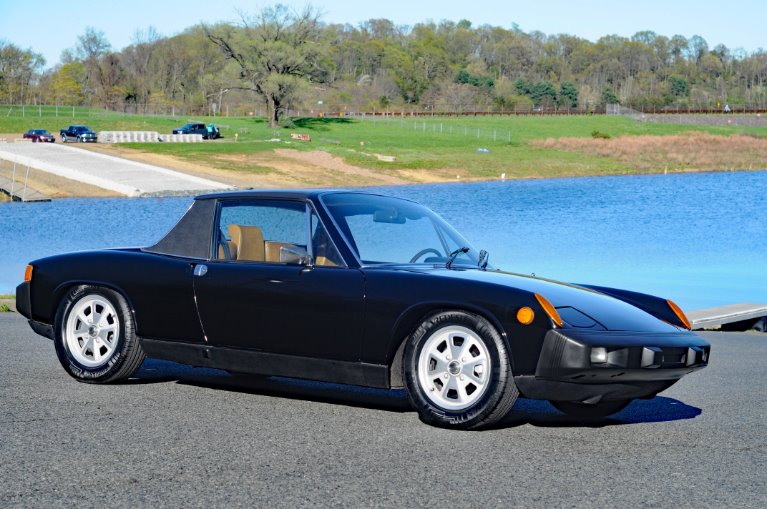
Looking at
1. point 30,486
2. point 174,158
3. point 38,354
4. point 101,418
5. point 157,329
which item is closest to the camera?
point 30,486

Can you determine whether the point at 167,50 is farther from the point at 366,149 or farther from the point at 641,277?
the point at 641,277

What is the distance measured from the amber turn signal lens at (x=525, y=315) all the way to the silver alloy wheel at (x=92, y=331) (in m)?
3.19

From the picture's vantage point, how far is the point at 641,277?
25.7m

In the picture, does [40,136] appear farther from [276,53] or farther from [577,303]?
[577,303]

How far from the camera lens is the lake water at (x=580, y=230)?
84.1 feet

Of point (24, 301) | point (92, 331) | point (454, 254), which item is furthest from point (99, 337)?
point (454, 254)

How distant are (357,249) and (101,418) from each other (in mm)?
1938

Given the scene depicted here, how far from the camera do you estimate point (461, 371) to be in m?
6.42

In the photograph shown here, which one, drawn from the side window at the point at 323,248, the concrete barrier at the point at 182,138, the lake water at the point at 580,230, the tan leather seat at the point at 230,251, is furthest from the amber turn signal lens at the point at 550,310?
the concrete barrier at the point at 182,138

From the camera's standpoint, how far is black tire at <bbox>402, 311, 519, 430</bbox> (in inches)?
247

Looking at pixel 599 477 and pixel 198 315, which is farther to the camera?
pixel 198 315

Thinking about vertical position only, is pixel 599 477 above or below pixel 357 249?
below

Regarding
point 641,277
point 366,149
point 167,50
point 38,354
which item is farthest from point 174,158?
point 167,50

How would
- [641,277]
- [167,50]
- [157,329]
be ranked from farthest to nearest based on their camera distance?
1. [167,50]
2. [641,277]
3. [157,329]
